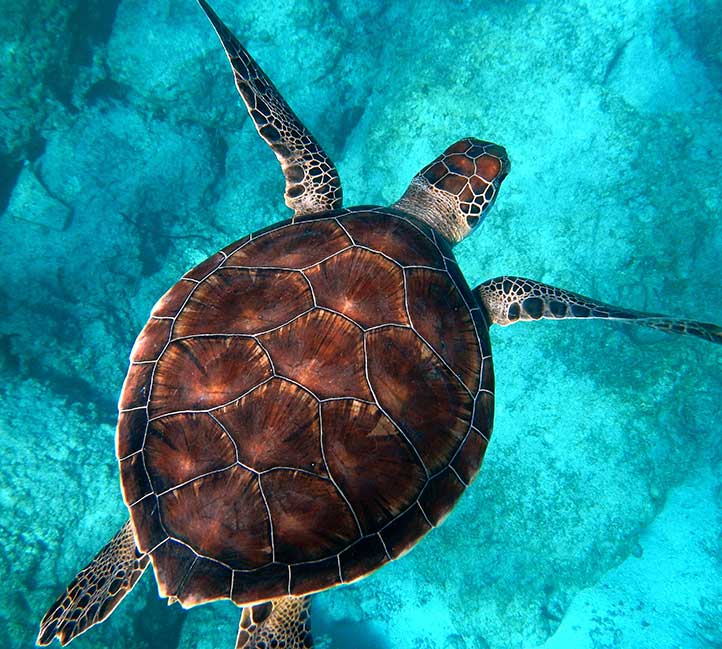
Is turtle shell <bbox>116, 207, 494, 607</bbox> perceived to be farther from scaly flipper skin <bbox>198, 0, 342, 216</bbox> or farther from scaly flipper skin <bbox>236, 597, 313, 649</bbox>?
scaly flipper skin <bbox>198, 0, 342, 216</bbox>

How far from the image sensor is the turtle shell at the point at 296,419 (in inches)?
75.7

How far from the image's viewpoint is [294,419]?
6.41ft

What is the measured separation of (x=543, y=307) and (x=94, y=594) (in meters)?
3.54

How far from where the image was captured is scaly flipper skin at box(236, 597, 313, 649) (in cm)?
249

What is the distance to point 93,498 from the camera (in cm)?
494

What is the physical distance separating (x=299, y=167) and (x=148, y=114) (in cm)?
436

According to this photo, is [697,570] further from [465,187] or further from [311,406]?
[311,406]

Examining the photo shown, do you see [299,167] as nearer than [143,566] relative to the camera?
No

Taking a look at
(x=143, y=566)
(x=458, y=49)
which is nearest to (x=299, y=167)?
(x=143, y=566)

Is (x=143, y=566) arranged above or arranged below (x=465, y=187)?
below

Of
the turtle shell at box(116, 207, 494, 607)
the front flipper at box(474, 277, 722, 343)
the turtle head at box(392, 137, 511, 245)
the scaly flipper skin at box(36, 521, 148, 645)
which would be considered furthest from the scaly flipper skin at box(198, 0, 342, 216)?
the scaly flipper skin at box(36, 521, 148, 645)

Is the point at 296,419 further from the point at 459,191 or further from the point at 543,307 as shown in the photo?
the point at 459,191

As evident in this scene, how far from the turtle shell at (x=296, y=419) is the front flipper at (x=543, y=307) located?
899 mm

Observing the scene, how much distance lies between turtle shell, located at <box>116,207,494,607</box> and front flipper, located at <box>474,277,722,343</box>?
90 centimetres
